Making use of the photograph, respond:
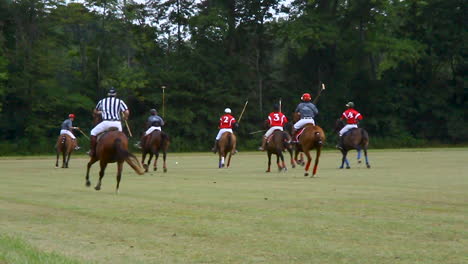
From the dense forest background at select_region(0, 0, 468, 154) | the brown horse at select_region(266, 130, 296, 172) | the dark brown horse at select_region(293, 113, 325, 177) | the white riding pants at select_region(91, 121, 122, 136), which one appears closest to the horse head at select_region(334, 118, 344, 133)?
the brown horse at select_region(266, 130, 296, 172)

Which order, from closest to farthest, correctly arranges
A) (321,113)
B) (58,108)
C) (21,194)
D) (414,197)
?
(414,197) → (21,194) → (58,108) → (321,113)

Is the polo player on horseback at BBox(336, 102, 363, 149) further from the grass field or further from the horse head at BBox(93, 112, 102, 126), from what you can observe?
the horse head at BBox(93, 112, 102, 126)

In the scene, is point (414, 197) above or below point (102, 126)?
below

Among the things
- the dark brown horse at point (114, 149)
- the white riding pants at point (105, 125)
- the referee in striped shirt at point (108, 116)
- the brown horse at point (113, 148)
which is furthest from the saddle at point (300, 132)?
the brown horse at point (113, 148)

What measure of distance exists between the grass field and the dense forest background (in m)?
39.5

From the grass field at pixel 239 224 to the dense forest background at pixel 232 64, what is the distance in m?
39.5

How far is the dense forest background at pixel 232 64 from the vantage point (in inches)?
2250

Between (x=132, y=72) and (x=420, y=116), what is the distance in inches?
880

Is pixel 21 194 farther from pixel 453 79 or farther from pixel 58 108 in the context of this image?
pixel 453 79

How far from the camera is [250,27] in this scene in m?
64.3

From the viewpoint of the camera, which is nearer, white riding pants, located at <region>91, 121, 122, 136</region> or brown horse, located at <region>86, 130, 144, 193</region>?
brown horse, located at <region>86, 130, 144, 193</region>

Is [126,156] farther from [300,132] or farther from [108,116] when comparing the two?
[300,132]

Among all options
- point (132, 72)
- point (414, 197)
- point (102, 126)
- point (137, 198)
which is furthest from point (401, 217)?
point (132, 72)

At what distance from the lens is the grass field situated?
8500 millimetres
